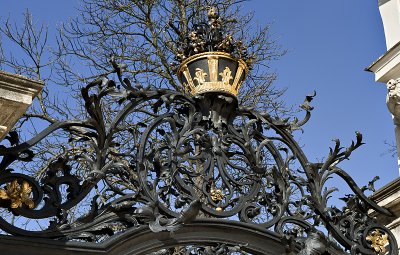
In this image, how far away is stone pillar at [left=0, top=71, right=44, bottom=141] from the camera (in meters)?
5.13

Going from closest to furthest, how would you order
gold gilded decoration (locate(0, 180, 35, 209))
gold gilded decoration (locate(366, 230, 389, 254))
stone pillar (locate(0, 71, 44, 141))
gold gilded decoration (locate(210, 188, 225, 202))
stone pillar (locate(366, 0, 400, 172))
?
stone pillar (locate(0, 71, 44, 141))
gold gilded decoration (locate(0, 180, 35, 209))
gold gilded decoration (locate(210, 188, 225, 202))
gold gilded decoration (locate(366, 230, 389, 254))
stone pillar (locate(366, 0, 400, 172))

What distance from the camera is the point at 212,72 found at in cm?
634

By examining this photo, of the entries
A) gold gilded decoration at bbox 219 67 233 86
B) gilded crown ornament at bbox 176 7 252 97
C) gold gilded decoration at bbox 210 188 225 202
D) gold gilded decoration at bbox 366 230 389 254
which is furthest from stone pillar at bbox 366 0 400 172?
gold gilded decoration at bbox 210 188 225 202

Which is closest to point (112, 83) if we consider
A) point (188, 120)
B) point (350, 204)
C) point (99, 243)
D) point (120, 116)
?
point (120, 116)

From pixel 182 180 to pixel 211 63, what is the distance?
2.97 ft

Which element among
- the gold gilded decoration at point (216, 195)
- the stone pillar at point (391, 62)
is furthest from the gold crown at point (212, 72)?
the stone pillar at point (391, 62)

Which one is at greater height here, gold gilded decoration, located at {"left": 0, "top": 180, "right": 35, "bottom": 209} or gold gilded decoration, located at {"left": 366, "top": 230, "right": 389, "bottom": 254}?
gold gilded decoration, located at {"left": 366, "top": 230, "right": 389, "bottom": 254}

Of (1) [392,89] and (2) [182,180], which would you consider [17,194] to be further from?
(1) [392,89]

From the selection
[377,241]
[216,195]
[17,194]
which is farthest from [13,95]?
[377,241]

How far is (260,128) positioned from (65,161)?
5.12 ft

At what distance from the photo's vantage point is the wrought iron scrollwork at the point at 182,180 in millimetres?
5512

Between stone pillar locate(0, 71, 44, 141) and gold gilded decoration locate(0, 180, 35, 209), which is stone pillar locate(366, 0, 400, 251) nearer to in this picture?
gold gilded decoration locate(0, 180, 35, 209)

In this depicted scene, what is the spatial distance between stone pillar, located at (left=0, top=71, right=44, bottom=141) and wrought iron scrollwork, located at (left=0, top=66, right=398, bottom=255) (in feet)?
0.85

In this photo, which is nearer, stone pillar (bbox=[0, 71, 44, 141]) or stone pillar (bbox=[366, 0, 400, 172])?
stone pillar (bbox=[0, 71, 44, 141])
